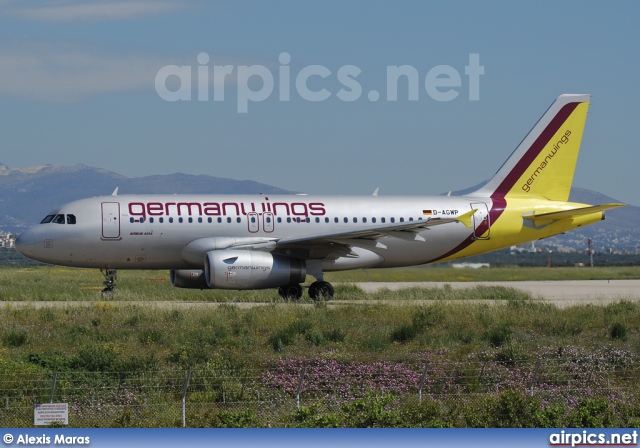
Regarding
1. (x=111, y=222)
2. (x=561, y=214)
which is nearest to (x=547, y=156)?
(x=561, y=214)

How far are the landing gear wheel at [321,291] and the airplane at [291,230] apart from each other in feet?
0.11

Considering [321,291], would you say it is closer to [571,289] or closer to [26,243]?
[26,243]

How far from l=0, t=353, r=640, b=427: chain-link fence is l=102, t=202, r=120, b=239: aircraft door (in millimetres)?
15102

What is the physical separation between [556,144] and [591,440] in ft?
95.5

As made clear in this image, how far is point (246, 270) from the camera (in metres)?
34.5

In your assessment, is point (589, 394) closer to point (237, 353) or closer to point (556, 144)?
point (237, 353)

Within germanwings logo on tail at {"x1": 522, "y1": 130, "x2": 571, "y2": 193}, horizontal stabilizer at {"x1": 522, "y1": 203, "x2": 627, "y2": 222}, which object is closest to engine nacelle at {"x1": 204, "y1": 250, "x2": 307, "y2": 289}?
horizontal stabilizer at {"x1": 522, "y1": 203, "x2": 627, "y2": 222}

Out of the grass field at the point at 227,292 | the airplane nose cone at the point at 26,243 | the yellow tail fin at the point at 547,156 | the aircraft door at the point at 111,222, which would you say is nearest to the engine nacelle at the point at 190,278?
the grass field at the point at 227,292

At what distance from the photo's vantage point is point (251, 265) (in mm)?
34594

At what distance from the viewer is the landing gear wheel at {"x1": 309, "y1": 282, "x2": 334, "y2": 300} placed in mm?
36844

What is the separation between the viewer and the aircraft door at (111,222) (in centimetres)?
3631

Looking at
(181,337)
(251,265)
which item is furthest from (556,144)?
(181,337)

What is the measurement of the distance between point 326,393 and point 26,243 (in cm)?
1958

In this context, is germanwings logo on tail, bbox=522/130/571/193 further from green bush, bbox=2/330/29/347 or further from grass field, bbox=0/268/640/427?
green bush, bbox=2/330/29/347
